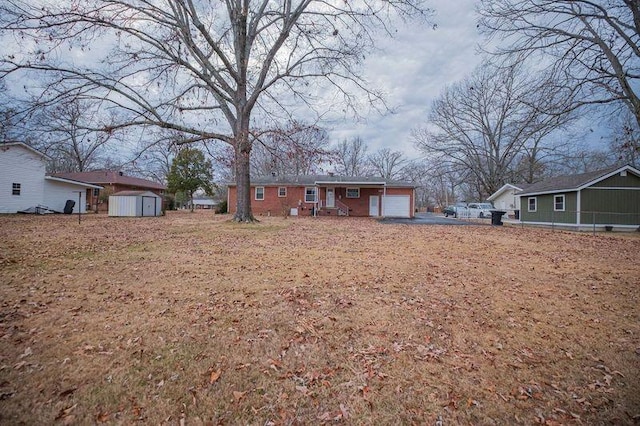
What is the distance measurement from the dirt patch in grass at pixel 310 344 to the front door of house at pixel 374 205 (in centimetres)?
2128

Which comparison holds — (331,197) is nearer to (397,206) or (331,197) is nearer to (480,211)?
(397,206)

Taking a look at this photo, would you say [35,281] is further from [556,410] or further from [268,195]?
[268,195]

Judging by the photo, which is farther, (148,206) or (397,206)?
(397,206)

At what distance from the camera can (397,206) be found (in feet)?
90.6

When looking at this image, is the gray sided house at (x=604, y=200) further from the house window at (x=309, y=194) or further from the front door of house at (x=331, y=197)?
the house window at (x=309, y=194)

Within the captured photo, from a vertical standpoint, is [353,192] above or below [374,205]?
above

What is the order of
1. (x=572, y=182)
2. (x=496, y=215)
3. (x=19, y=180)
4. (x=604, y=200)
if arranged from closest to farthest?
(x=604, y=200), (x=572, y=182), (x=496, y=215), (x=19, y=180)

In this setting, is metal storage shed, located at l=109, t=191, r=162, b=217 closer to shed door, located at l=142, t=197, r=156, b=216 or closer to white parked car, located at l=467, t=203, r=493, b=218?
shed door, located at l=142, t=197, r=156, b=216

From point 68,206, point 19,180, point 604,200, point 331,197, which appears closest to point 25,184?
point 19,180

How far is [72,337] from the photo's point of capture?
3211 mm

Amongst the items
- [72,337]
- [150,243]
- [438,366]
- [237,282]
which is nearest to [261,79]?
[150,243]

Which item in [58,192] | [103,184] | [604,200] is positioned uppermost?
[103,184]

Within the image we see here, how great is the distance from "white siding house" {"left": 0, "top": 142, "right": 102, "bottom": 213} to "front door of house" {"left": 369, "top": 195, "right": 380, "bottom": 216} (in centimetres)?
2256

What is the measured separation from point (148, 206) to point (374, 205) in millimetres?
19359
